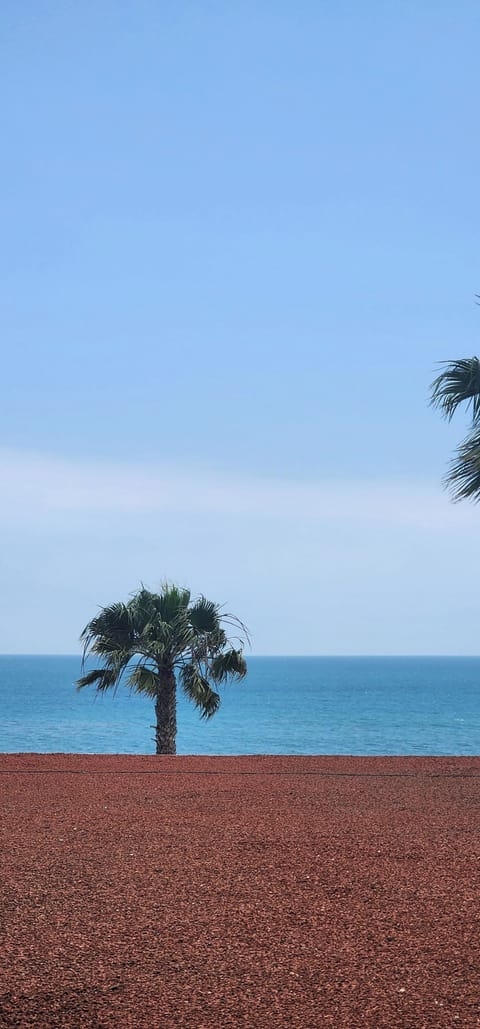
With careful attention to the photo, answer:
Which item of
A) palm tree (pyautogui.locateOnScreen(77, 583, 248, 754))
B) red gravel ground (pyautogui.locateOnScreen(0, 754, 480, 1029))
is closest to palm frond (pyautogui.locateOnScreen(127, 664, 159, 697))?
palm tree (pyautogui.locateOnScreen(77, 583, 248, 754))

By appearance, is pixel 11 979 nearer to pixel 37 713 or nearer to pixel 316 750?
pixel 316 750

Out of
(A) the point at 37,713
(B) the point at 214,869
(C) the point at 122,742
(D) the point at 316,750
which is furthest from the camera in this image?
(A) the point at 37,713

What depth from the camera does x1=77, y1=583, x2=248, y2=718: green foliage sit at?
73.3 feet

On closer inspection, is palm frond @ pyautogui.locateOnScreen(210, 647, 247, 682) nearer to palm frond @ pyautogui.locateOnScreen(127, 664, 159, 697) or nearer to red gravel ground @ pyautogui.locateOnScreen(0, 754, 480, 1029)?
palm frond @ pyautogui.locateOnScreen(127, 664, 159, 697)

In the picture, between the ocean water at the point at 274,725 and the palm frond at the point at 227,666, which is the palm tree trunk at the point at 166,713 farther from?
the ocean water at the point at 274,725

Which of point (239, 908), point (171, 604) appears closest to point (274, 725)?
point (171, 604)

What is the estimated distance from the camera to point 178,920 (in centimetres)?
747

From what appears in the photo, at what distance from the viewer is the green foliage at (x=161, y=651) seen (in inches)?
879

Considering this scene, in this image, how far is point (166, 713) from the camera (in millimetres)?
22344

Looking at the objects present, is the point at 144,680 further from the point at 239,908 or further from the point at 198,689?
the point at 239,908

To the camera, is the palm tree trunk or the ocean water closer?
the palm tree trunk

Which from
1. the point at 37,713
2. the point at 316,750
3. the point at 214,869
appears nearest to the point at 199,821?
the point at 214,869

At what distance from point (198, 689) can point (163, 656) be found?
3.66 feet

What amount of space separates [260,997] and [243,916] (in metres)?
1.66
